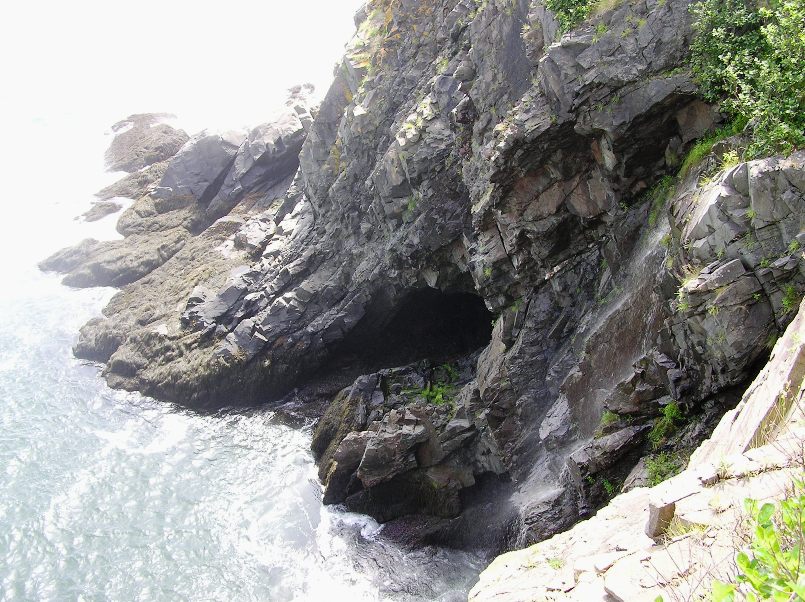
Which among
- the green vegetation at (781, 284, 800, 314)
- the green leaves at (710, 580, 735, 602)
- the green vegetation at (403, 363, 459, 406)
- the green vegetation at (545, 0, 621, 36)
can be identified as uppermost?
the green vegetation at (545, 0, 621, 36)

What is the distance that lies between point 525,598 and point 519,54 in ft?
52.8

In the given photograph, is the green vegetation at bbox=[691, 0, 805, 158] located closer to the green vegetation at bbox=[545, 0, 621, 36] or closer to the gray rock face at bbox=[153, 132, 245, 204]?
the green vegetation at bbox=[545, 0, 621, 36]

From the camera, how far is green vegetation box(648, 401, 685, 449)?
43.7ft

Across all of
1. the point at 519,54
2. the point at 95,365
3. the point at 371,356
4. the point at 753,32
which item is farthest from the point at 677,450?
the point at 95,365

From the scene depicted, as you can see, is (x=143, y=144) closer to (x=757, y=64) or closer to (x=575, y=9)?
(x=575, y=9)

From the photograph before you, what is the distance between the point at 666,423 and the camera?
1355cm

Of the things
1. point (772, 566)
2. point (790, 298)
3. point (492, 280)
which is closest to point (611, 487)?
point (790, 298)

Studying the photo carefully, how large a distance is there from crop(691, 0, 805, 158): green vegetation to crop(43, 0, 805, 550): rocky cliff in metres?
0.61

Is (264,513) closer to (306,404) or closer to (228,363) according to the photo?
(306,404)

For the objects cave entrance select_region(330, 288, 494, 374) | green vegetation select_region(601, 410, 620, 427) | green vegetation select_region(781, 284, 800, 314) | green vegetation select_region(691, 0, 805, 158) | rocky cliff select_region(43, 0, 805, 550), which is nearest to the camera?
green vegetation select_region(781, 284, 800, 314)

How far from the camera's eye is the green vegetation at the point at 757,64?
11.0 meters

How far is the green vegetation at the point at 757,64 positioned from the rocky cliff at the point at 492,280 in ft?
2.02

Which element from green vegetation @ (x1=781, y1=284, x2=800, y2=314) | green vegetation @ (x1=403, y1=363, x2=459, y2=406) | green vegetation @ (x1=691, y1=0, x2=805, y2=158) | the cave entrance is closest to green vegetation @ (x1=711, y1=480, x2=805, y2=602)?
green vegetation @ (x1=781, y1=284, x2=800, y2=314)

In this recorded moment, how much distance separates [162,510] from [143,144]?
39611 millimetres
